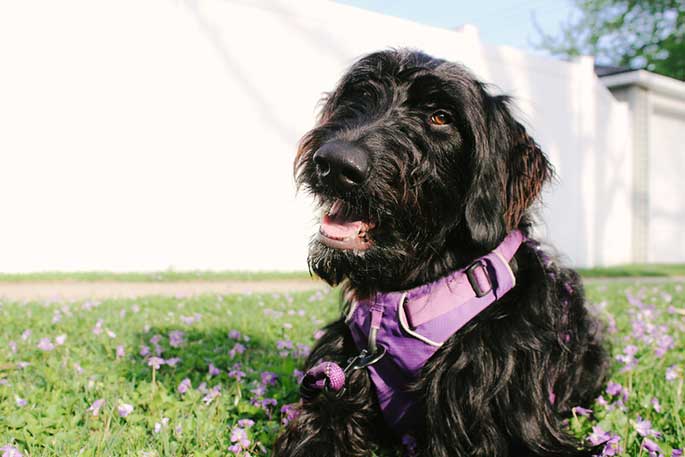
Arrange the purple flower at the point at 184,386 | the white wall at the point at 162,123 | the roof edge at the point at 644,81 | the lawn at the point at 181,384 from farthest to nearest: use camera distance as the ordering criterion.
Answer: the roof edge at the point at 644,81 < the white wall at the point at 162,123 < the purple flower at the point at 184,386 < the lawn at the point at 181,384

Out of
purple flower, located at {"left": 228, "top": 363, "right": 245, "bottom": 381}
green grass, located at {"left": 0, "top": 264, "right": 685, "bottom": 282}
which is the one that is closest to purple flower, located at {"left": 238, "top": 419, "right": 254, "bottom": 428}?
purple flower, located at {"left": 228, "top": 363, "right": 245, "bottom": 381}

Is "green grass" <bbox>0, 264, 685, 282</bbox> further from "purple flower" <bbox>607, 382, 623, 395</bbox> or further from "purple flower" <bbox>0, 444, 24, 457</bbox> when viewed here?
"purple flower" <bbox>0, 444, 24, 457</bbox>

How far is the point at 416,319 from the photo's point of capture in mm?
2312

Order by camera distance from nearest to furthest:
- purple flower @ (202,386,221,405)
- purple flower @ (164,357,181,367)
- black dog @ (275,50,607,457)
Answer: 1. black dog @ (275,50,607,457)
2. purple flower @ (202,386,221,405)
3. purple flower @ (164,357,181,367)

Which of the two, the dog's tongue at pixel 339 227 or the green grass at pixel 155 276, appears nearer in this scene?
the dog's tongue at pixel 339 227

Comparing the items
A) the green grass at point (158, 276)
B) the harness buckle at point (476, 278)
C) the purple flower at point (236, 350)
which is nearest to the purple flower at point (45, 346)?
the purple flower at point (236, 350)

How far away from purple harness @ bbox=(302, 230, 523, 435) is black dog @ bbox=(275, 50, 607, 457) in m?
0.01

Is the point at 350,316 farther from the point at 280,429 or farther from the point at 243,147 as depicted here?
the point at 243,147

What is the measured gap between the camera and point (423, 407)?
233 cm

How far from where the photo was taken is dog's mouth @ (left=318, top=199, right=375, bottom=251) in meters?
2.29

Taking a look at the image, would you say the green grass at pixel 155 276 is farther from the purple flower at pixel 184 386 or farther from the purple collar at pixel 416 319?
the purple collar at pixel 416 319

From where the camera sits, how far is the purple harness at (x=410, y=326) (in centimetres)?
229

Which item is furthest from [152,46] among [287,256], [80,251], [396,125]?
[396,125]

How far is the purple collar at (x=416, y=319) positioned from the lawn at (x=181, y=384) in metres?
0.59
